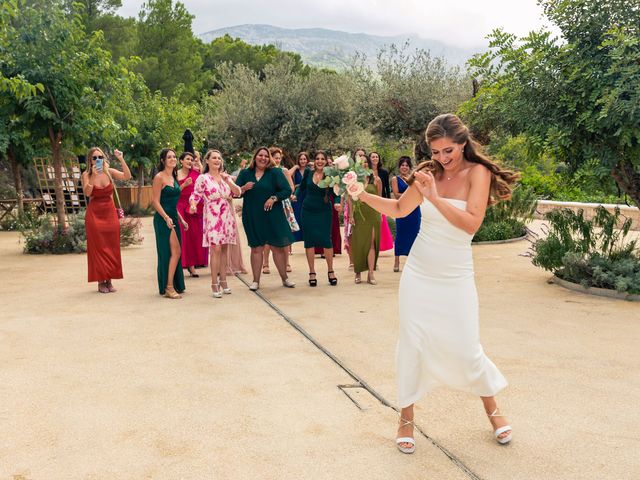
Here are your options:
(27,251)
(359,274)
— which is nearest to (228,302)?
(359,274)

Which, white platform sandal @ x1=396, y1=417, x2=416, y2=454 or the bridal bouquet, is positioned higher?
the bridal bouquet

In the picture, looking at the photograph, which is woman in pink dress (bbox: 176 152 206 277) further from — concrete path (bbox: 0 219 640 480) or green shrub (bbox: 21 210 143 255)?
green shrub (bbox: 21 210 143 255)

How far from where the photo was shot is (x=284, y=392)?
529 cm

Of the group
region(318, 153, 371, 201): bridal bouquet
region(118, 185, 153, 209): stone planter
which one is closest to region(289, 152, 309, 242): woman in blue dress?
region(318, 153, 371, 201): bridal bouquet

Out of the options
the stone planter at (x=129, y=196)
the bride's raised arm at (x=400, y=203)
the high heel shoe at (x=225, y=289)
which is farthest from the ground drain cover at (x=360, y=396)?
the stone planter at (x=129, y=196)

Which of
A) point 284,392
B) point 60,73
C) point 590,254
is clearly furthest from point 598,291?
point 60,73

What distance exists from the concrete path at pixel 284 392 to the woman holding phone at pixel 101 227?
59 centimetres

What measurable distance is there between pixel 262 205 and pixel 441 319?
5.94m

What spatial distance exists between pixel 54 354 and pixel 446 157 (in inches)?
169

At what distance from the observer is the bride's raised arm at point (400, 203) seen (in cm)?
422

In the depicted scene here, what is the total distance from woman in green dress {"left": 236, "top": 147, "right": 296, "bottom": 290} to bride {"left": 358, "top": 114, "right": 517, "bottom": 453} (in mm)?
5624

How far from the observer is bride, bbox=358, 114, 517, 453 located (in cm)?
407

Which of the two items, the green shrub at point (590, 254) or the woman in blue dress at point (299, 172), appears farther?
the woman in blue dress at point (299, 172)

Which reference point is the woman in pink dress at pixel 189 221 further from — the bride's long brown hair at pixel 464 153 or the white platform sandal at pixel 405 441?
the white platform sandal at pixel 405 441
